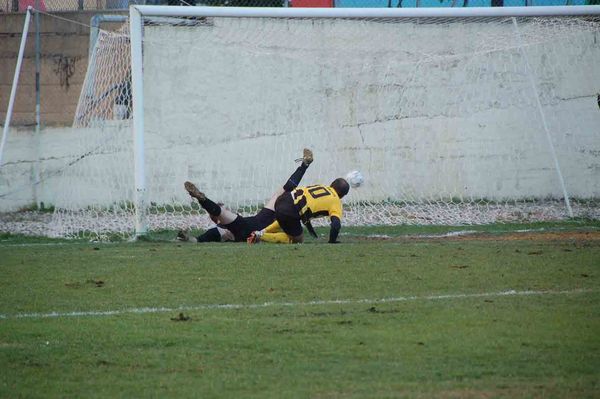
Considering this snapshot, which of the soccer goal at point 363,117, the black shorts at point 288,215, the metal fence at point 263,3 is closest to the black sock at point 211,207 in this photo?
the black shorts at point 288,215

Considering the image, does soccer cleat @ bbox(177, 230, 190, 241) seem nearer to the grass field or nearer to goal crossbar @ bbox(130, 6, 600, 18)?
the grass field

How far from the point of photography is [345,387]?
5480 mm

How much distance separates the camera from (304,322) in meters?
7.33

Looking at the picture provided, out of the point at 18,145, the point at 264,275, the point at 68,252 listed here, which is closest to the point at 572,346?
the point at 264,275

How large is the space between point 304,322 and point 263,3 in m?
12.2

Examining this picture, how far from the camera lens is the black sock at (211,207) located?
12.8 meters

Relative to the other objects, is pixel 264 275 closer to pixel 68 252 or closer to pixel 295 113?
pixel 68 252

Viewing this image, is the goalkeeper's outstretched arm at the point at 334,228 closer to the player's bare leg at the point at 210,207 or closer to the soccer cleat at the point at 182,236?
the player's bare leg at the point at 210,207

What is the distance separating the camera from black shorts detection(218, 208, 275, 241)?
13.3 metres

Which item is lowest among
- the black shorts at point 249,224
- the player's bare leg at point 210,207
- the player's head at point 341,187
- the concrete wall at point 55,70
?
the black shorts at point 249,224

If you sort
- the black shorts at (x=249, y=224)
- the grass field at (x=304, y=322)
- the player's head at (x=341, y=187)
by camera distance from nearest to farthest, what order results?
the grass field at (x=304, y=322) < the player's head at (x=341, y=187) < the black shorts at (x=249, y=224)

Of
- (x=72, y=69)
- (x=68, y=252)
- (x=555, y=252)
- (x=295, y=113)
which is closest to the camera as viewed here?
(x=555, y=252)

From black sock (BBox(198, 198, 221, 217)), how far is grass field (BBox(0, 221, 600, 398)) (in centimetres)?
94

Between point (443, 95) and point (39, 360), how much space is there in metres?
11.6
